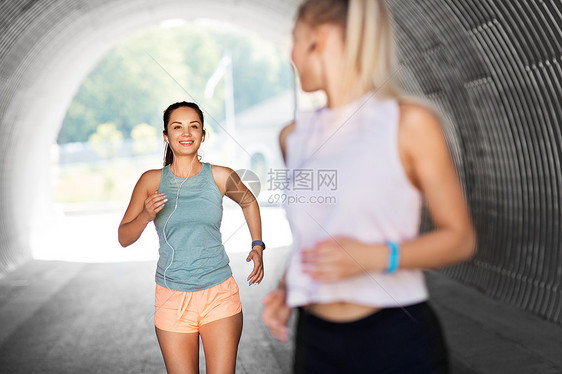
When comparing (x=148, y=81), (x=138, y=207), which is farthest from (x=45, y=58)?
(x=148, y=81)

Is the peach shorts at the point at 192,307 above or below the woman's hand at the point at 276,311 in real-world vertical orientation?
below

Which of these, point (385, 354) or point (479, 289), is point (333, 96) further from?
point (479, 289)

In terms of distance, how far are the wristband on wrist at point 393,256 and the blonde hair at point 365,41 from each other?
0.31m

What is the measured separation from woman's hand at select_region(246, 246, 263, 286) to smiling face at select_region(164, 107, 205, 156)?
1.56 ft

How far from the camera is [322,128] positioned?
1752mm

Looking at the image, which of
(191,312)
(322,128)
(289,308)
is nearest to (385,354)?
(289,308)

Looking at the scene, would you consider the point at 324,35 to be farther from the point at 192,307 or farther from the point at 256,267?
the point at 192,307

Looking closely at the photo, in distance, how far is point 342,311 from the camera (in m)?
1.70

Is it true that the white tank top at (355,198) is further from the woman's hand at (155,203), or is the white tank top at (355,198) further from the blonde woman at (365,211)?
the woman's hand at (155,203)

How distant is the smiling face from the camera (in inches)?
119

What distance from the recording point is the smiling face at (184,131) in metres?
3.01

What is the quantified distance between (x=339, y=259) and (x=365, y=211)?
14 cm

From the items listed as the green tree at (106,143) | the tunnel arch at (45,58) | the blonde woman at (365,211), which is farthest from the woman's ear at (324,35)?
the green tree at (106,143)

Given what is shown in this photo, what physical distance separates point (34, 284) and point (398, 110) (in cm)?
946
